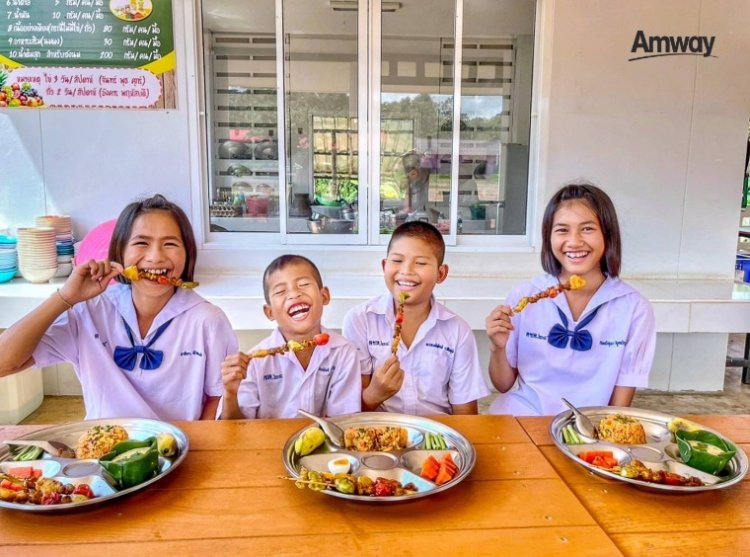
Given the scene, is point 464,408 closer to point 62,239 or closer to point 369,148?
point 369,148

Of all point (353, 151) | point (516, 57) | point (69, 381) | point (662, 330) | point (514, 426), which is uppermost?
point (516, 57)

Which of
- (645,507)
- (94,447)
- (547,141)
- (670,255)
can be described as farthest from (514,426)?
(670,255)

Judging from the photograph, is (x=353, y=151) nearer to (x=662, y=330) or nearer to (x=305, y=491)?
(x=662, y=330)

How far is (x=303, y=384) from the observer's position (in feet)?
5.92

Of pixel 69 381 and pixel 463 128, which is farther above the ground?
pixel 463 128

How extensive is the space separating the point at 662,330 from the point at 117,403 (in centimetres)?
307

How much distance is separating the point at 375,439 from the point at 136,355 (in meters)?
0.87

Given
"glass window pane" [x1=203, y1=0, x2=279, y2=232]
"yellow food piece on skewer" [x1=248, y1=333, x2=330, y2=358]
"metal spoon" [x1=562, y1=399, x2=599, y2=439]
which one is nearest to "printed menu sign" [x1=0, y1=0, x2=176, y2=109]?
"glass window pane" [x1=203, y1=0, x2=279, y2=232]

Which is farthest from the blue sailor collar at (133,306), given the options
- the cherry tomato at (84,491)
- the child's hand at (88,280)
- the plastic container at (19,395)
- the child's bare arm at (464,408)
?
the plastic container at (19,395)

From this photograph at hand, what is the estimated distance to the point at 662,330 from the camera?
3.50 metres

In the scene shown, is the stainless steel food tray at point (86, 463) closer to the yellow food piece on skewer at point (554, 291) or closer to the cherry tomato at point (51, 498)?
the cherry tomato at point (51, 498)

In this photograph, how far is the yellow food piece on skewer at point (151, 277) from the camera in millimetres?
1706

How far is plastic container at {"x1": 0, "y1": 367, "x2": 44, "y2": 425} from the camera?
338 cm

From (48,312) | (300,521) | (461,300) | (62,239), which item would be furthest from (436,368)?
(62,239)
